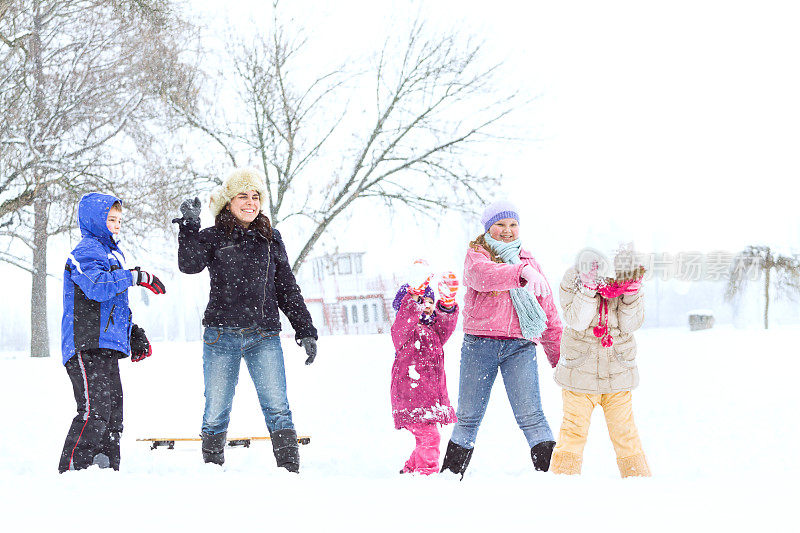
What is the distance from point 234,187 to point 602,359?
2474mm

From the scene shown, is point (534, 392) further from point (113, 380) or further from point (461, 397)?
point (113, 380)

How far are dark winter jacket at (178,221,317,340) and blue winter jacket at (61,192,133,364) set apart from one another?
0.41 metres

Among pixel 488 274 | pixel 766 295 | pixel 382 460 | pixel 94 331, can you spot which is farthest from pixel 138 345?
pixel 766 295

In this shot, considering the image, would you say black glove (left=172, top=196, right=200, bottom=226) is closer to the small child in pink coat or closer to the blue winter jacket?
the blue winter jacket

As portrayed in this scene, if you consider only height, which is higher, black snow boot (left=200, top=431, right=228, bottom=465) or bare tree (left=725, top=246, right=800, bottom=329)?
bare tree (left=725, top=246, right=800, bottom=329)

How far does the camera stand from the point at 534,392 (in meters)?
4.34

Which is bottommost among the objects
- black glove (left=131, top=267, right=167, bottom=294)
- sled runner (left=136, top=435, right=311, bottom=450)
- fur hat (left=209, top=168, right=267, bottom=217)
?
sled runner (left=136, top=435, right=311, bottom=450)

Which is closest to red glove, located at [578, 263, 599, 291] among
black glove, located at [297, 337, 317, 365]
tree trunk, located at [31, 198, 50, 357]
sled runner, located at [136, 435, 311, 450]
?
black glove, located at [297, 337, 317, 365]

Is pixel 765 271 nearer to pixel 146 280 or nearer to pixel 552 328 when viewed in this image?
pixel 552 328

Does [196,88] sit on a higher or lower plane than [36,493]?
higher

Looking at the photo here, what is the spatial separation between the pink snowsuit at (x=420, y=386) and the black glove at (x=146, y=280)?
148cm

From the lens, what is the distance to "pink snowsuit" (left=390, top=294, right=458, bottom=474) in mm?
4496

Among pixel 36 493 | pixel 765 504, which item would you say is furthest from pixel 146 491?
pixel 765 504

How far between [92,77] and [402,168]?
Answer: 23.5 feet
